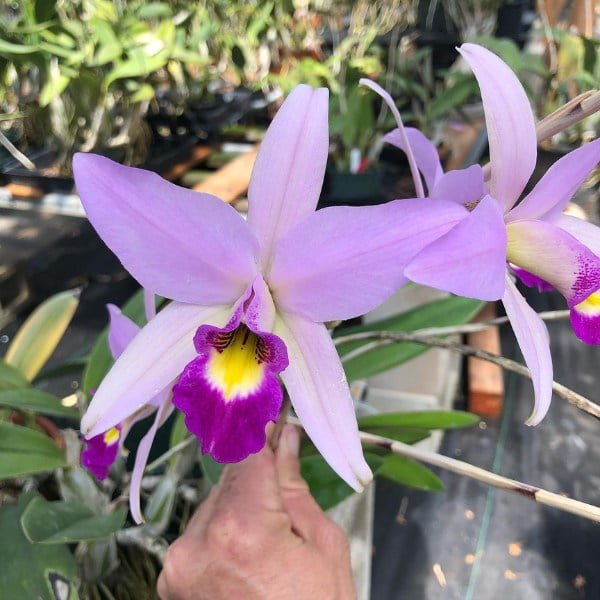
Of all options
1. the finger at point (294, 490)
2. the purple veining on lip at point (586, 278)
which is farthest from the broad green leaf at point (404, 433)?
the purple veining on lip at point (586, 278)

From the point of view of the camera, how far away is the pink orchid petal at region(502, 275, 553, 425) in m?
0.38

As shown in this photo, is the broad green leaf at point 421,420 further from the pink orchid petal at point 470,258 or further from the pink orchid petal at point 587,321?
the pink orchid petal at point 470,258

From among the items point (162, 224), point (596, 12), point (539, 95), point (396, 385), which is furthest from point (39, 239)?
point (596, 12)

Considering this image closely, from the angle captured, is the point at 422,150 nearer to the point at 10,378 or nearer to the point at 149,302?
the point at 149,302

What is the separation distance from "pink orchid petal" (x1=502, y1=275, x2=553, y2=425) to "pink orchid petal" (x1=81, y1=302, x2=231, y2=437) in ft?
0.73

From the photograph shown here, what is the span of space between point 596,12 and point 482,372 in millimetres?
1872

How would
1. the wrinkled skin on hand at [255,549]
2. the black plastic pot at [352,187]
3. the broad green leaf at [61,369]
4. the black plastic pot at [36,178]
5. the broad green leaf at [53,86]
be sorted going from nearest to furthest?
the wrinkled skin on hand at [255,549], the broad green leaf at [61,369], the broad green leaf at [53,86], the black plastic pot at [352,187], the black plastic pot at [36,178]

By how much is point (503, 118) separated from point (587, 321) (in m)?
0.18

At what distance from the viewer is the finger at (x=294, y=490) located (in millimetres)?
580

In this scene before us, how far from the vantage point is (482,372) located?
134cm

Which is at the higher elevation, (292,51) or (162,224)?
(162,224)

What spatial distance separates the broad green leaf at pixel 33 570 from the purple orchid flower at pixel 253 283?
29 cm

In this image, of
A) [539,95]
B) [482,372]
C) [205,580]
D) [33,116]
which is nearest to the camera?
[205,580]

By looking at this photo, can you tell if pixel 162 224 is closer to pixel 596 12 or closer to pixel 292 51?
pixel 292 51
